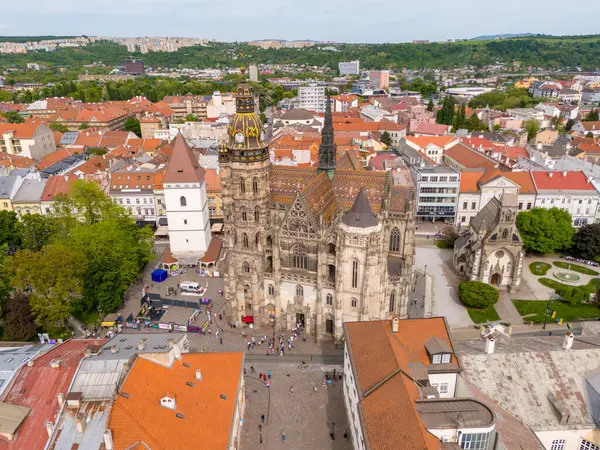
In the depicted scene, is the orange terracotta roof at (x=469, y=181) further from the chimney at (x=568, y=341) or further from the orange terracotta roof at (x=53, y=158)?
the orange terracotta roof at (x=53, y=158)

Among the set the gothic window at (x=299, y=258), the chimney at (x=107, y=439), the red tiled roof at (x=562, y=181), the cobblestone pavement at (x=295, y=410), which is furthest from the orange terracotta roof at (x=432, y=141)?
the chimney at (x=107, y=439)

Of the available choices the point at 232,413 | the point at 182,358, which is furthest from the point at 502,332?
the point at 182,358

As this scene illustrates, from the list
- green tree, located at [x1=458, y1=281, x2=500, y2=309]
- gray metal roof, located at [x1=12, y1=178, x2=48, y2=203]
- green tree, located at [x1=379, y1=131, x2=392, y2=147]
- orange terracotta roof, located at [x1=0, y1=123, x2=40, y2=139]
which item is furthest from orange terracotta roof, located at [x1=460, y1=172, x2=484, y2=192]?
orange terracotta roof, located at [x1=0, y1=123, x2=40, y2=139]

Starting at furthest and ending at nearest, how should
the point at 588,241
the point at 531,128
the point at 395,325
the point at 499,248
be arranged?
the point at 531,128
the point at 588,241
the point at 499,248
the point at 395,325

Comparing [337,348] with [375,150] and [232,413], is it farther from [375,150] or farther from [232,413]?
[375,150]

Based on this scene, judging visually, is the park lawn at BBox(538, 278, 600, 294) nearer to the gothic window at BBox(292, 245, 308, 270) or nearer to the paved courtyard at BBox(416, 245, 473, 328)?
the paved courtyard at BBox(416, 245, 473, 328)

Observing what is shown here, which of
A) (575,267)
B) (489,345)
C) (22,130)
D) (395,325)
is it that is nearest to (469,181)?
(575,267)

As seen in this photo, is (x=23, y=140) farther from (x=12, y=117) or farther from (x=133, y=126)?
(x=12, y=117)
